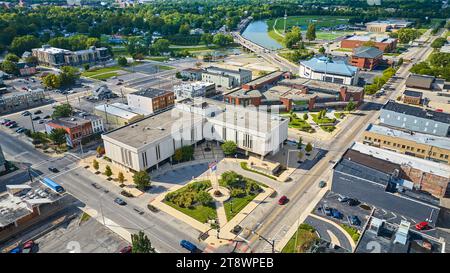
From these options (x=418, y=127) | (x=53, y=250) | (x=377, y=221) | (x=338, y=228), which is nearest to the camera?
(x=377, y=221)

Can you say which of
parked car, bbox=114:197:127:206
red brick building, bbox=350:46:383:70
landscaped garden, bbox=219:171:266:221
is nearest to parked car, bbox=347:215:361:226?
landscaped garden, bbox=219:171:266:221

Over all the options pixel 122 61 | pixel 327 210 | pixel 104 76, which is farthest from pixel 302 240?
pixel 122 61

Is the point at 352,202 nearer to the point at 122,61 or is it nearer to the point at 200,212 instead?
the point at 200,212

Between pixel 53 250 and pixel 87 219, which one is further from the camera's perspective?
pixel 87 219

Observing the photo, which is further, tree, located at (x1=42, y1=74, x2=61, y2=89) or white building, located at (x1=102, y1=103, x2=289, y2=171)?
tree, located at (x1=42, y1=74, x2=61, y2=89)

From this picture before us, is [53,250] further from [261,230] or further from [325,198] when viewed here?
[325,198]

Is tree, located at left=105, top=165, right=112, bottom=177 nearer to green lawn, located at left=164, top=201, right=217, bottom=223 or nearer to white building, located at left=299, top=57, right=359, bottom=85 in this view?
green lawn, located at left=164, top=201, right=217, bottom=223
